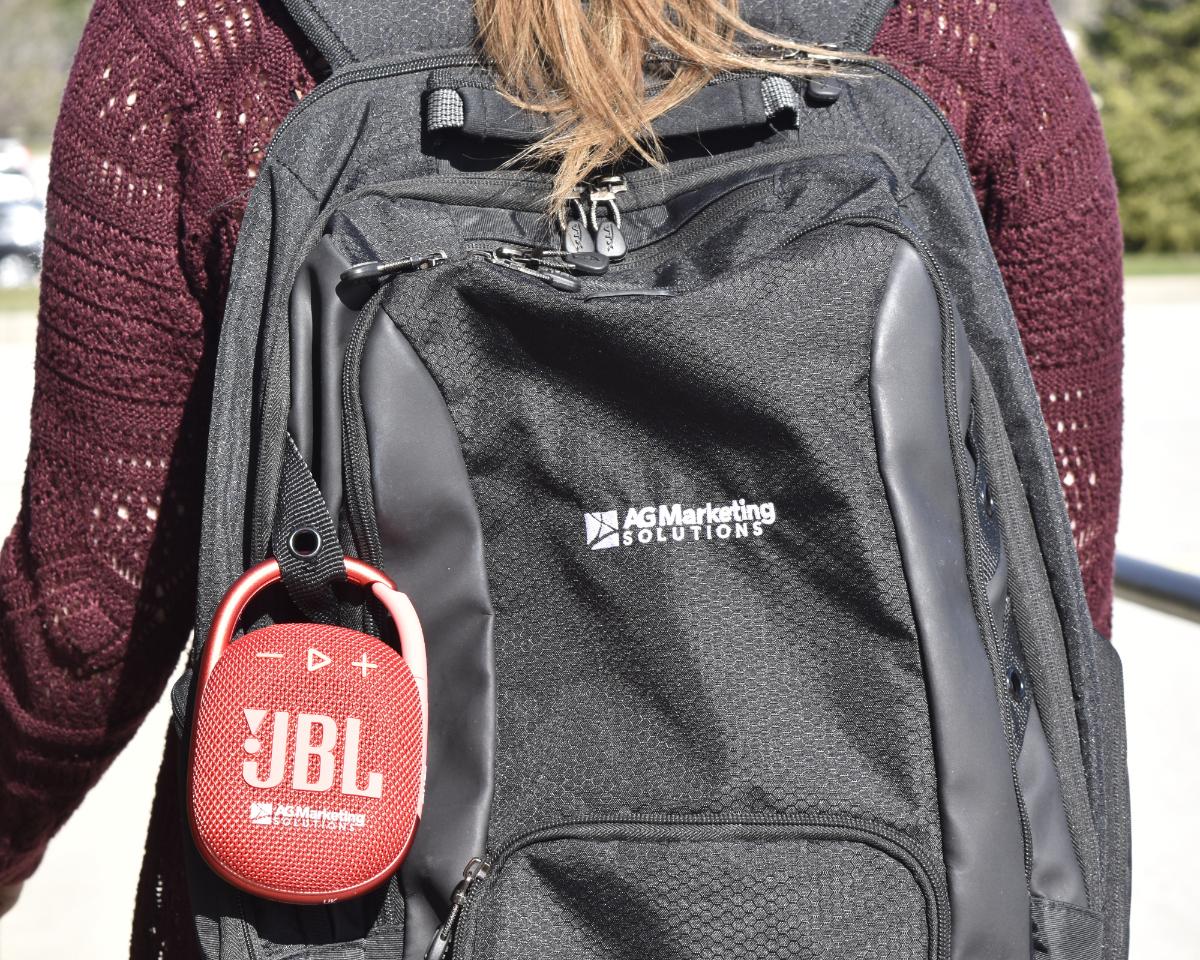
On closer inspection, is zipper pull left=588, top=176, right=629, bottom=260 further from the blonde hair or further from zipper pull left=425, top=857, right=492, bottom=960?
zipper pull left=425, top=857, right=492, bottom=960

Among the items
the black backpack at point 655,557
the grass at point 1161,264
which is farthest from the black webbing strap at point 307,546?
the grass at point 1161,264

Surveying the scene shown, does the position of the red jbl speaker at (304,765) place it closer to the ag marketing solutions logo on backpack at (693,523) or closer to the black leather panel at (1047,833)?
the ag marketing solutions logo on backpack at (693,523)

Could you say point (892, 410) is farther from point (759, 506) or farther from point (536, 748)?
point (536, 748)

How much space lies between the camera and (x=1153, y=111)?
17391mm

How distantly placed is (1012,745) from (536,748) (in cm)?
36

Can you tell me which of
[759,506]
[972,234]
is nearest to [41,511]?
[759,506]

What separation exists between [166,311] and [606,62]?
0.43 metres

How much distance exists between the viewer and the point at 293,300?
105 centimetres

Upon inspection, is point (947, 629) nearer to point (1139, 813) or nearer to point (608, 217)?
point (608, 217)

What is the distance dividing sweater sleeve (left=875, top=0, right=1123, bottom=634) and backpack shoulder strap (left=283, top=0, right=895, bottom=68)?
5 centimetres

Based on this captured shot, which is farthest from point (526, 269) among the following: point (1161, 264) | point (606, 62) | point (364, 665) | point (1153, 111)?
point (1153, 111)

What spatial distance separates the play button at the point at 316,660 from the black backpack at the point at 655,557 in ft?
0.18

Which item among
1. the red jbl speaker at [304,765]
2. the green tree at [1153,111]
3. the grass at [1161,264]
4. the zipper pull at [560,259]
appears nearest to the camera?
the red jbl speaker at [304,765]

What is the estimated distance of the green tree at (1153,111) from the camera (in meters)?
16.7
